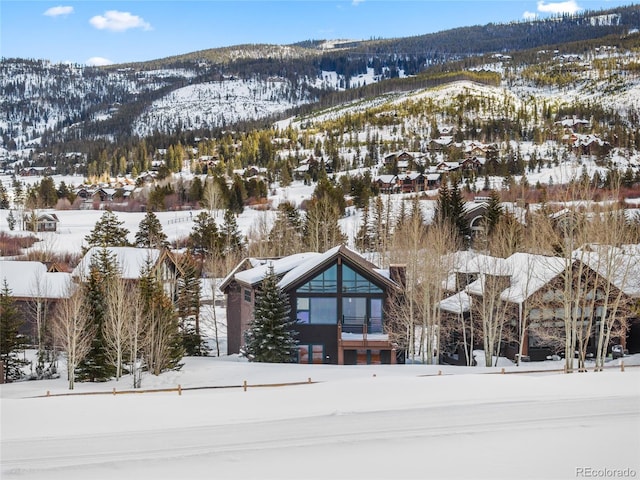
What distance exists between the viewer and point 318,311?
2989cm

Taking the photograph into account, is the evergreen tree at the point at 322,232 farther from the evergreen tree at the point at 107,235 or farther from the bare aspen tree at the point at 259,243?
the evergreen tree at the point at 107,235

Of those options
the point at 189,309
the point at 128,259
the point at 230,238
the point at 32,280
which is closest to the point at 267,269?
the point at 189,309

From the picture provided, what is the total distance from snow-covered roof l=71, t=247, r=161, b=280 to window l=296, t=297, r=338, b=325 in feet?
41.5

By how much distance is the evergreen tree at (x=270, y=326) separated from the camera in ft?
93.0

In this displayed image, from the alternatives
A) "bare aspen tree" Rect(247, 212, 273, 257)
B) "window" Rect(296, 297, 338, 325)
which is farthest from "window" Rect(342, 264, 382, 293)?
"bare aspen tree" Rect(247, 212, 273, 257)

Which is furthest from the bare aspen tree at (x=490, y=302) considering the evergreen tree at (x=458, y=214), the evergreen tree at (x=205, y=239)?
the evergreen tree at (x=205, y=239)

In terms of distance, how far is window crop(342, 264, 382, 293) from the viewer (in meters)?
29.9

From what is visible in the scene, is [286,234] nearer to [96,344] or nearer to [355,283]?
[355,283]

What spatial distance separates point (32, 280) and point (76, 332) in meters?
14.2

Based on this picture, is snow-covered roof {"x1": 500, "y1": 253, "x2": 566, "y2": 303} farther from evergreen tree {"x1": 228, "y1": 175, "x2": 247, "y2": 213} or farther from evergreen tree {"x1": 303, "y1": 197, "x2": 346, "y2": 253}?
evergreen tree {"x1": 228, "y1": 175, "x2": 247, "y2": 213}

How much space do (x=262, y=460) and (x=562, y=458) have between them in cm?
582

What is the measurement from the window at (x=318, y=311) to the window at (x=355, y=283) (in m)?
0.93

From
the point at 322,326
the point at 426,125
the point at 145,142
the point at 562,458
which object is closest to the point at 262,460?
the point at 562,458

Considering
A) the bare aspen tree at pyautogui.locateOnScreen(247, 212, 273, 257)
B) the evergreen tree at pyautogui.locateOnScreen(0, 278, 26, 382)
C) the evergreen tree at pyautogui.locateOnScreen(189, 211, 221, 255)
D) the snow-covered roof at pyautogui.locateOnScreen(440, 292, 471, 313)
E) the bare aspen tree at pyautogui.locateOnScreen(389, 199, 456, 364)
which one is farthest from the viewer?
the evergreen tree at pyautogui.locateOnScreen(189, 211, 221, 255)
